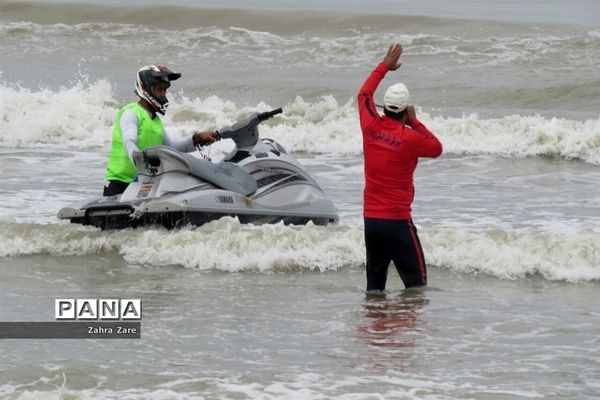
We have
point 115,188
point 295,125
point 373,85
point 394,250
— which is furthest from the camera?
point 295,125

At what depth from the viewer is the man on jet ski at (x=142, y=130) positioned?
1103 cm

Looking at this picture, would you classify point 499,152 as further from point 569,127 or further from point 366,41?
point 366,41

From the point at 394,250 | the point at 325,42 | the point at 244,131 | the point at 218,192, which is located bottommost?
the point at 394,250

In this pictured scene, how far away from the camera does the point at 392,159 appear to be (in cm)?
924

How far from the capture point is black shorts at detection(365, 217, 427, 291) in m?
9.41

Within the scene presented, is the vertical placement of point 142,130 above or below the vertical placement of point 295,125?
above

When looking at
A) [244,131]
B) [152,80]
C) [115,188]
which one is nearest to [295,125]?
[244,131]

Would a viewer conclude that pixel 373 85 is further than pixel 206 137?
No

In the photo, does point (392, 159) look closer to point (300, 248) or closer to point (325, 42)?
point (300, 248)

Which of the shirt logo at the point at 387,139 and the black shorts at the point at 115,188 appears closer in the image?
the shirt logo at the point at 387,139

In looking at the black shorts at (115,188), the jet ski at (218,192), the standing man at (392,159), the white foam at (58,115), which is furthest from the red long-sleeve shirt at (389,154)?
the white foam at (58,115)

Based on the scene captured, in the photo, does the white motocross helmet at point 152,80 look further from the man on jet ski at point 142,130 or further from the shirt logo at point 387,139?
the shirt logo at point 387,139

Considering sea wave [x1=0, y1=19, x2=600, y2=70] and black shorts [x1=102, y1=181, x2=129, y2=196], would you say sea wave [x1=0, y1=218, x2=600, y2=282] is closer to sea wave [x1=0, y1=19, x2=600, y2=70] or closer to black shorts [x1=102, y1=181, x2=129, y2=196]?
black shorts [x1=102, y1=181, x2=129, y2=196]

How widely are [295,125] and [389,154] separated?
43.3ft
